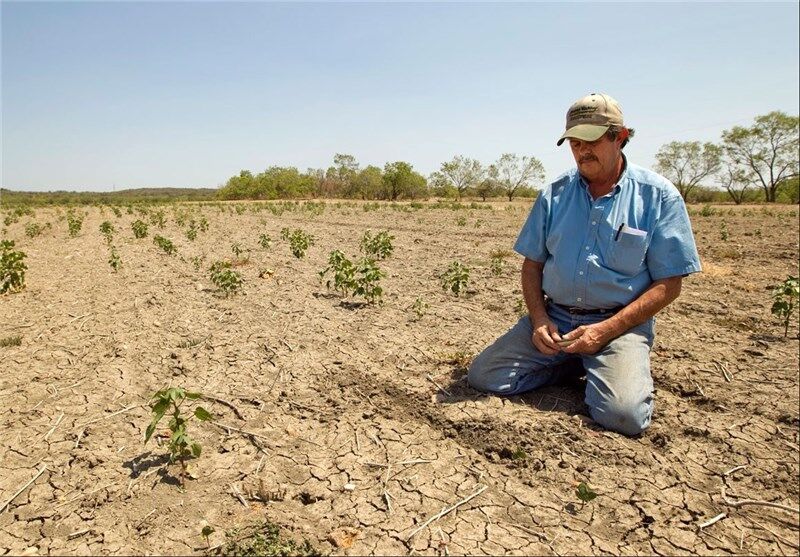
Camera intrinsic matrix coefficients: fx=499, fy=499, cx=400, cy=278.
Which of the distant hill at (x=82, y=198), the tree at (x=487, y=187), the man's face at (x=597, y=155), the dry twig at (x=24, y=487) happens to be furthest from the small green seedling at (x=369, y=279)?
the tree at (x=487, y=187)

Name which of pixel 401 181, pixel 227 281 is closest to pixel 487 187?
pixel 401 181

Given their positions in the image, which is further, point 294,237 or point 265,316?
point 294,237

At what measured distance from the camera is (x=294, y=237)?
30.9ft

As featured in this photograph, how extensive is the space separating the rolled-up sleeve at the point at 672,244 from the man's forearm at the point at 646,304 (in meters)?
0.06

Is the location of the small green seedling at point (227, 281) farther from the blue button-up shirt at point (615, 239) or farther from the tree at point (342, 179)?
the tree at point (342, 179)

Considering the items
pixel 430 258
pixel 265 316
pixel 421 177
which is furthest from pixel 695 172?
pixel 265 316

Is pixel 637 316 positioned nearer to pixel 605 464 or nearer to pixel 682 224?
pixel 682 224

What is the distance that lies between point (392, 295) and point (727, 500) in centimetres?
444

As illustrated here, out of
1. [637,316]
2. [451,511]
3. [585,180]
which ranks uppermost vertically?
[585,180]

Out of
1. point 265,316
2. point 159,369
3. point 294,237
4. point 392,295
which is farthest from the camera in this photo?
point 294,237

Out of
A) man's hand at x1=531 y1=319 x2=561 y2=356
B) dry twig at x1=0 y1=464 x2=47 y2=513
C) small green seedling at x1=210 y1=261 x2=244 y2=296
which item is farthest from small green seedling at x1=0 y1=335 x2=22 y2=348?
man's hand at x1=531 y1=319 x2=561 y2=356

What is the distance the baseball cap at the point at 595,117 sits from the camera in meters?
2.84

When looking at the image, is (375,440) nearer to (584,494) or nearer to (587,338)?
(584,494)

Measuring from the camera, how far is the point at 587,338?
298cm
